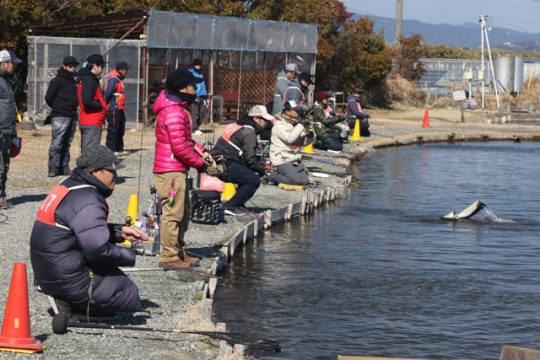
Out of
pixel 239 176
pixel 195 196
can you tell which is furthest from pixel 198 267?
pixel 239 176

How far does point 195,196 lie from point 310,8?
26434mm

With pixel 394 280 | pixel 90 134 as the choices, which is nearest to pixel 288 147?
pixel 90 134

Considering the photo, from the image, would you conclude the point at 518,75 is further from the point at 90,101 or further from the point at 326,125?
the point at 90,101

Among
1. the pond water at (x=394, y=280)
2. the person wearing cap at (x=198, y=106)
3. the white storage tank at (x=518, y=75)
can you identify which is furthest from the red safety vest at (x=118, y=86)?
the white storage tank at (x=518, y=75)

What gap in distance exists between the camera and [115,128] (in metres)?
22.5

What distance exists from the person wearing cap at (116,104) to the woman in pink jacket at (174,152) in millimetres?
9262

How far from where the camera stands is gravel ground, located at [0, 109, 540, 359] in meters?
8.83

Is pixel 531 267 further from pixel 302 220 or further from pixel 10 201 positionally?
pixel 10 201

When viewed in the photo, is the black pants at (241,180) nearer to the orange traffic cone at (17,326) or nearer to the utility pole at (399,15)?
the orange traffic cone at (17,326)

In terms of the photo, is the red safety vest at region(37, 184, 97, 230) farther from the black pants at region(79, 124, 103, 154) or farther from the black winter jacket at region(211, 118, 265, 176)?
the black pants at region(79, 124, 103, 154)

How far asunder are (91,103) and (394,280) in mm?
6073

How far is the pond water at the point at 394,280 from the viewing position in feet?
35.6

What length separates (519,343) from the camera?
10.8 m

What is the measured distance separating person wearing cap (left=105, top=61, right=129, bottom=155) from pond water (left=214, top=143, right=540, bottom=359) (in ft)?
15.7
